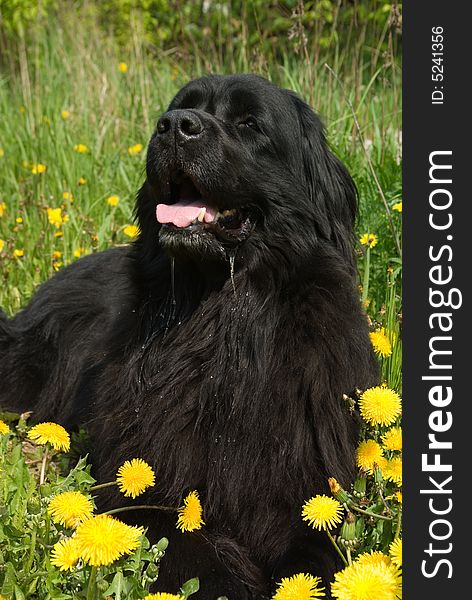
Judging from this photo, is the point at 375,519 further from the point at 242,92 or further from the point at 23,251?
the point at 23,251

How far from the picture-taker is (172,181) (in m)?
2.82

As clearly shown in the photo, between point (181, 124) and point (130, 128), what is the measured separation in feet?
12.6

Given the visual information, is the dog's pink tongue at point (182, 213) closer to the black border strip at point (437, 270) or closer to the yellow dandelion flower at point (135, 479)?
the black border strip at point (437, 270)

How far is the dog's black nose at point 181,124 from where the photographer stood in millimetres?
2660

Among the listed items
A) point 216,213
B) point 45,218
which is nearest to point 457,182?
point 216,213

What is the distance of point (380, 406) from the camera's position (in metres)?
2.19

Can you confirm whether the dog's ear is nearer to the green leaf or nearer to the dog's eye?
the dog's eye

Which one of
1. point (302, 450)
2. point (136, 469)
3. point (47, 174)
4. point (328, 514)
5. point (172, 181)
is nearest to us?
point (328, 514)

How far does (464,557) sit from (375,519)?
304mm

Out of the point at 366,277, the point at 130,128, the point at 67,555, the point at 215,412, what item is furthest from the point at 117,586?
the point at 130,128

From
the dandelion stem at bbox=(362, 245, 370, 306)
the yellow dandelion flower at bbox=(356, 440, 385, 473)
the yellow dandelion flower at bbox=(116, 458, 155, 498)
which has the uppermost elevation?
the dandelion stem at bbox=(362, 245, 370, 306)

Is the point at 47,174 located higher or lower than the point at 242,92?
higher

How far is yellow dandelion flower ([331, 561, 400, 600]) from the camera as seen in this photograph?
156cm

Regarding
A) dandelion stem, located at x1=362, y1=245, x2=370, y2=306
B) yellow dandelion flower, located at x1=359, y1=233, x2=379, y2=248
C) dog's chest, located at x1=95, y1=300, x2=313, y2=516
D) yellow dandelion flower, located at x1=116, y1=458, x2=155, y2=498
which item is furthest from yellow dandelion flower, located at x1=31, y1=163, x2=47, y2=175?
yellow dandelion flower, located at x1=116, y1=458, x2=155, y2=498
